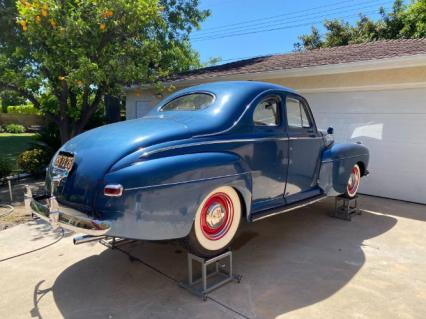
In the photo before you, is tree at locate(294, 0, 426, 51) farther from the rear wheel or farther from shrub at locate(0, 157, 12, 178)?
shrub at locate(0, 157, 12, 178)

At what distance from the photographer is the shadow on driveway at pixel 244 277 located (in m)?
3.45

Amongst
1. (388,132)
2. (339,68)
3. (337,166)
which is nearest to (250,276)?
(337,166)

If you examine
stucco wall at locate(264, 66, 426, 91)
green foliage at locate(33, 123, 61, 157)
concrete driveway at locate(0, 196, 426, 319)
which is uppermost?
stucco wall at locate(264, 66, 426, 91)

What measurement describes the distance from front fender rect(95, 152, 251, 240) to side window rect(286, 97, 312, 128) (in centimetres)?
183

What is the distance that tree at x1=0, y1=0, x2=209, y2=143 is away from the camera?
7.69 metres

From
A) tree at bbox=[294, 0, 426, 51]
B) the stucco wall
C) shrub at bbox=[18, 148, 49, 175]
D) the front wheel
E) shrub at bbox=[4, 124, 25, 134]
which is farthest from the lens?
shrub at bbox=[4, 124, 25, 134]

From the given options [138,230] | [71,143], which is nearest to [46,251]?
[71,143]

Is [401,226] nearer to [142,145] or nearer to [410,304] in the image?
[410,304]

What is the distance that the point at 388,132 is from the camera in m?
7.88

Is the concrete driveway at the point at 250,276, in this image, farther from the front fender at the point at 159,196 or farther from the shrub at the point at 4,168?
the shrub at the point at 4,168

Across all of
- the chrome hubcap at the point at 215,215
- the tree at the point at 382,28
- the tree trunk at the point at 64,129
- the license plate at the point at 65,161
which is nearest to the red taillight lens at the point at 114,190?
the license plate at the point at 65,161

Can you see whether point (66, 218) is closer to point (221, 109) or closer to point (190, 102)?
point (221, 109)

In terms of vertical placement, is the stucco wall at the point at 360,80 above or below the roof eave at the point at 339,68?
below

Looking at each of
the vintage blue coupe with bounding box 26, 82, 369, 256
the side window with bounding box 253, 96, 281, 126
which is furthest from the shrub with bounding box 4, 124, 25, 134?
the side window with bounding box 253, 96, 281, 126
